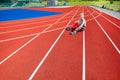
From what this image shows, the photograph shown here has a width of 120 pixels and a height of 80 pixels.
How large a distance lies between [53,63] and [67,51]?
1336 mm

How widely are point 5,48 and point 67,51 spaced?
2592mm

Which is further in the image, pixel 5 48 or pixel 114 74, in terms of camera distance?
pixel 5 48

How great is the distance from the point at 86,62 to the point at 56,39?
3.28 metres

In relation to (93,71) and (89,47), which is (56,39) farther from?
(93,71)

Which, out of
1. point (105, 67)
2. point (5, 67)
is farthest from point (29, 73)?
point (105, 67)

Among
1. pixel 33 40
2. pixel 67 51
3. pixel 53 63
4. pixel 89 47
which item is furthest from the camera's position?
pixel 33 40

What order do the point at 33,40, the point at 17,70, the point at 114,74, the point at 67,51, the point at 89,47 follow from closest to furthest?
1. the point at 114,74
2. the point at 17,70
3. the point at 67,51
4. the point at 89,47
5. the point at 33,40

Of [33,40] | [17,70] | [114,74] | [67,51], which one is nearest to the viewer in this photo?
[114,74]

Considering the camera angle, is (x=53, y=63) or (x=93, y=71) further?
(x=53, y=63)

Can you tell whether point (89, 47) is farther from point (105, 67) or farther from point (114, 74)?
point (114, 74)

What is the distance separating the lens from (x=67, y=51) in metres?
6.91

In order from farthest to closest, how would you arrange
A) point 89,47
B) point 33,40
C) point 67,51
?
1. point 33,40
2. point 89,47
3. point 67,51

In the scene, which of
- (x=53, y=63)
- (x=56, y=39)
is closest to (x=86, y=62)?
(x=53, y=63)

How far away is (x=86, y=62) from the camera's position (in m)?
5.76
